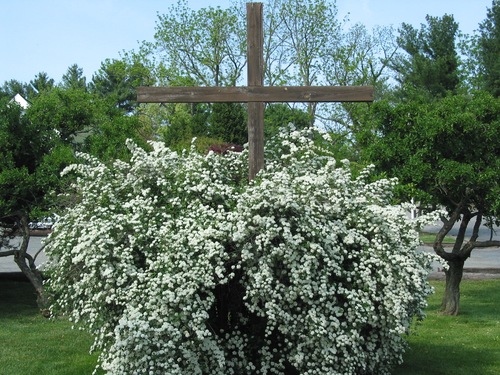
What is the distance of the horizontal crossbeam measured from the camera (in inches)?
308

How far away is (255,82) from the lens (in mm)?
7922

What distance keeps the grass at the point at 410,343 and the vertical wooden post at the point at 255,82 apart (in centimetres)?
296

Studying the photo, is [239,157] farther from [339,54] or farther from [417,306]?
[339,54]

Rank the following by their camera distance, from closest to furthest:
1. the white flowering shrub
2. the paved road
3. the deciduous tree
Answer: the white flowering shrub
the deciduous tree
the paved road

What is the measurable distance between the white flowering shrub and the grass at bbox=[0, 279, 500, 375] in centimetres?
153

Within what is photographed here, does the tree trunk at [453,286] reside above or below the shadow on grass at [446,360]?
above

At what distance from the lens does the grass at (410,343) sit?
28.8 ft

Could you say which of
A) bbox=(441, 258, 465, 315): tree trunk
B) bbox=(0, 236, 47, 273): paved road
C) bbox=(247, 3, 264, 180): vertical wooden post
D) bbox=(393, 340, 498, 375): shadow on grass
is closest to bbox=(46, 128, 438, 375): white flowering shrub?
bbox=(247, 3, 264, 180): vertical wooden post

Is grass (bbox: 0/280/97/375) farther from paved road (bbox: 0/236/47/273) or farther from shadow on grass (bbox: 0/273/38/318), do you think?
A: paved road (bbox: 0/236/47/273)

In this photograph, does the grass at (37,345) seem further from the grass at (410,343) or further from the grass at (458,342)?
the grass at (458,342)

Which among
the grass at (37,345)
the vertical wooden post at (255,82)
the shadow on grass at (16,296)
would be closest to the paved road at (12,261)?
the shadow on grass at (16,296)

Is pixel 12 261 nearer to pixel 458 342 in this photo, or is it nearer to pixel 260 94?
pixel 458 342

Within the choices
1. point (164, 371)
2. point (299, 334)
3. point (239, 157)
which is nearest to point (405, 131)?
point (239, 157)

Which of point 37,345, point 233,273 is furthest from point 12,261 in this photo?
point 233,273
